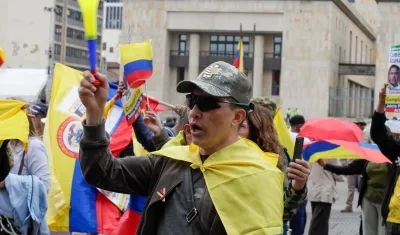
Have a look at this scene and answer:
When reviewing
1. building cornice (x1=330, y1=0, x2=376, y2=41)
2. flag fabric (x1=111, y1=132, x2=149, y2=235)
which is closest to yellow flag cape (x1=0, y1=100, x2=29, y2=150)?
flag fabric (x1=111, y1=132, x2=149, y2=235)

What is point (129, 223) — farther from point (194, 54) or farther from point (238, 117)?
point (194, 54)

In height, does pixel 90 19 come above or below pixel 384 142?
above

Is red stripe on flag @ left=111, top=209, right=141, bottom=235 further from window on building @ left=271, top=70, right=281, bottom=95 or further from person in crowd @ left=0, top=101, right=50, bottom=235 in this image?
window on building @ left=271, top=70, right=281, bottom=95

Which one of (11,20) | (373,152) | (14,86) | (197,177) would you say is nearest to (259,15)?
(11,20)

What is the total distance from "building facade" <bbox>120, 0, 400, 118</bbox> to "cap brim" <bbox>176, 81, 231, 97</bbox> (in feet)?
221

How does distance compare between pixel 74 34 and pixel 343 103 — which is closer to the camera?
pixel 343 103

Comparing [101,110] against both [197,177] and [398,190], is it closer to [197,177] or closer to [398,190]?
[197,177]

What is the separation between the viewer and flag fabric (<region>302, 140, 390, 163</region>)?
30.9ft

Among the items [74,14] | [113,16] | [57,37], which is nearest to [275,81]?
[57,37]

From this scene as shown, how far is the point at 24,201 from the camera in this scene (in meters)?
6.62

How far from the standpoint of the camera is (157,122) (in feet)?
21.1

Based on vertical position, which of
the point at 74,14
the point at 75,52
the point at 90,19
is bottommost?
the point at 90,19

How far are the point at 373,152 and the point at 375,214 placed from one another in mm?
617

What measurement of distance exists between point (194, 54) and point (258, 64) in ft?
18.5
